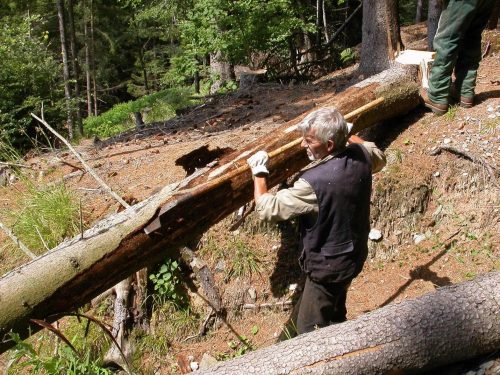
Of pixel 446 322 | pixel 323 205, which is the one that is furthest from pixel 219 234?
pixel 446 322

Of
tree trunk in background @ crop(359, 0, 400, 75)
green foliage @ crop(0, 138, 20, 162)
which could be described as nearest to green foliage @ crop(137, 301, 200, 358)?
green foliage @ crop(0, 138, 20, 162)

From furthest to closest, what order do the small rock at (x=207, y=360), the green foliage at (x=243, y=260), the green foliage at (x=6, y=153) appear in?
the green foliage at (x=6, y=153)
the green foliage at (x=243, y=260)
the small rock at (x=207, y=360)

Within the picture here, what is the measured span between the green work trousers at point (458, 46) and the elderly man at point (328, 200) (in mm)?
2262

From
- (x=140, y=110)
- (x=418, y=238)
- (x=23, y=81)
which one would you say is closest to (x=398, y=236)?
(x=418, y=238)

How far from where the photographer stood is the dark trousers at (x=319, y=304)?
129 inches

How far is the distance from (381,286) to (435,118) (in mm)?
2145

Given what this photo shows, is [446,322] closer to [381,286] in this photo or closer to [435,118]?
[381,286]

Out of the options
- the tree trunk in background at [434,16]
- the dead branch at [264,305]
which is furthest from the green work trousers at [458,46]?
the dead branch at [264,305]

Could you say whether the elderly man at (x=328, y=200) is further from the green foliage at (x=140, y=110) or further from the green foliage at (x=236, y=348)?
the green foliage at (x=140, y=110)

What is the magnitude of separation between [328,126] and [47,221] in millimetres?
3439

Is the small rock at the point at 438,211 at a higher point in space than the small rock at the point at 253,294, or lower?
higher

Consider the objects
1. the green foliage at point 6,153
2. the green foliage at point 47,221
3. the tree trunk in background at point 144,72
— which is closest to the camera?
the green foliage at point 47,221

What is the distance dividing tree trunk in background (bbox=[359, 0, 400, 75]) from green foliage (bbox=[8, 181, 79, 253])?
4.25 m

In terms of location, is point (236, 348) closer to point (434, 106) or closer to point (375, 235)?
point (375, 235)
